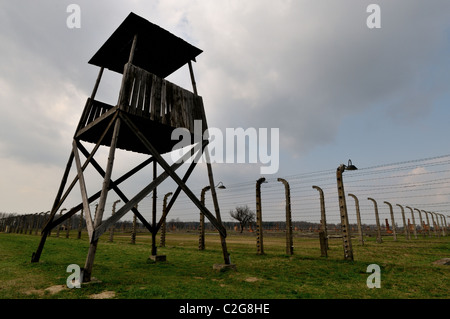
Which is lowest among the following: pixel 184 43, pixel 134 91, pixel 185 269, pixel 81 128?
pixel 185 269

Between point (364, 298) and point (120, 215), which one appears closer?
point (364, 298)

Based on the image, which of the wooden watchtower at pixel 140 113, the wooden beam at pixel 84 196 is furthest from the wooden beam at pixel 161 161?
A: the wooden beam at pixel 84 196

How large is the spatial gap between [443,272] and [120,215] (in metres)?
8.60

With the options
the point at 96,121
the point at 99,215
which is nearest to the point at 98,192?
the point at 96,121

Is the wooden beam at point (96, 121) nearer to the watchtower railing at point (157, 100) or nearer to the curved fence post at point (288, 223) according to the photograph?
the watchtower railing at point (157, 100)

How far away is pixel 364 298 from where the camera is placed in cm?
→ 425

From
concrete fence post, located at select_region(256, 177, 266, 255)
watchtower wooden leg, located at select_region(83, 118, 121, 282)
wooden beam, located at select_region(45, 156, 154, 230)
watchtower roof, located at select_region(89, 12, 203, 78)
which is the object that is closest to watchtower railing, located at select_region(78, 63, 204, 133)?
watchtower wooden leg, located at select_region(83, 118, 121, 282)

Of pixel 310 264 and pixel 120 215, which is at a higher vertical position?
pixel 120 215

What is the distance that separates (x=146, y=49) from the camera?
327 inches

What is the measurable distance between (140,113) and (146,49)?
312cm

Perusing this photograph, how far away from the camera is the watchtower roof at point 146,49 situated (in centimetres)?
→ 715

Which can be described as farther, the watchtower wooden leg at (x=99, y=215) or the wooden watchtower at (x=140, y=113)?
the wooden watchtower at (x=140, y=113)
